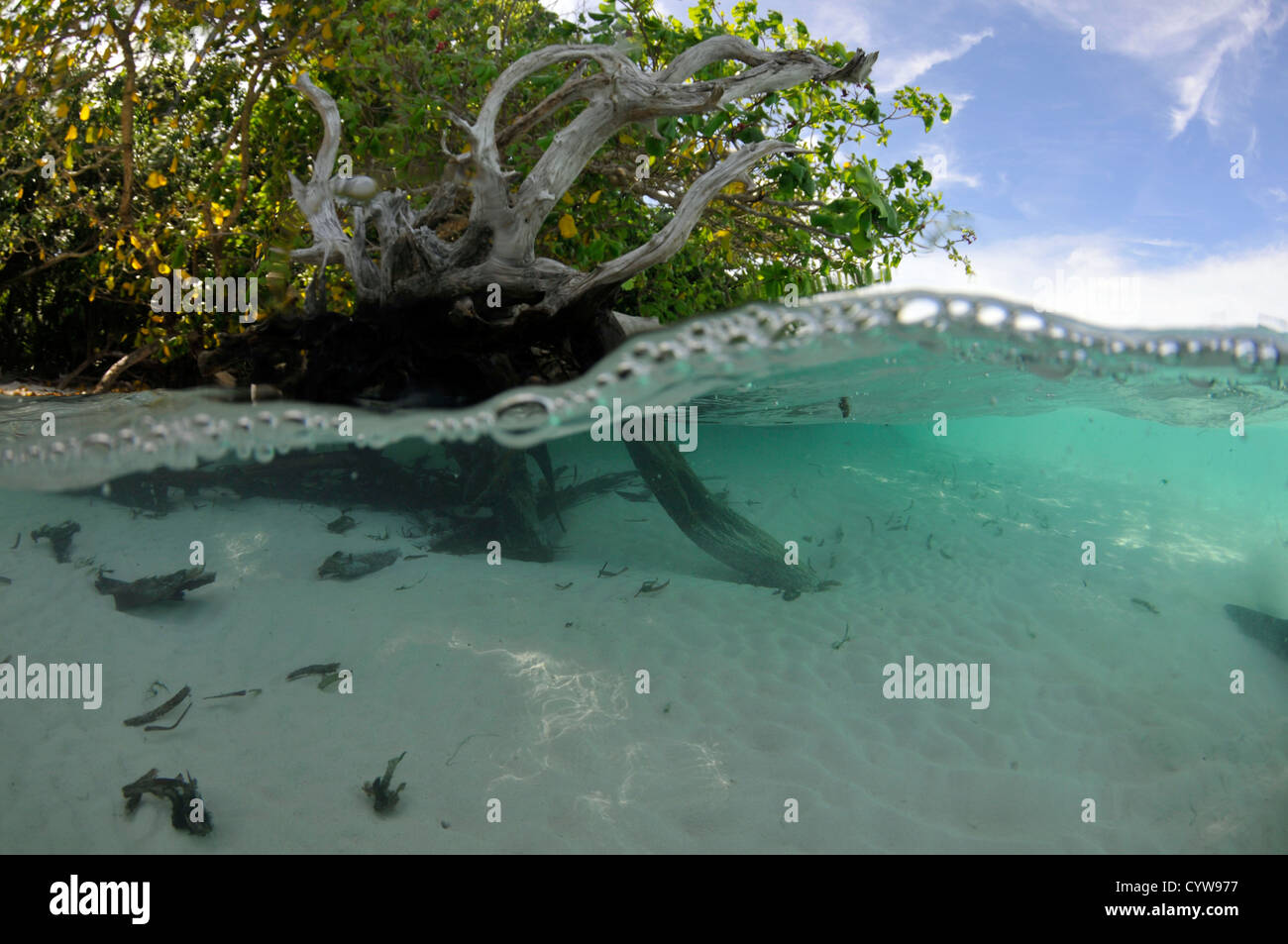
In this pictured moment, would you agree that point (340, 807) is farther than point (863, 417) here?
No

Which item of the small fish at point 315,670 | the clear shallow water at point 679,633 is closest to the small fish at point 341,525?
the clear shallow water at point 679,633

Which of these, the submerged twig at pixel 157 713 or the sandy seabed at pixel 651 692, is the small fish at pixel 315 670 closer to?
the sandy seabed at pixel 651 692

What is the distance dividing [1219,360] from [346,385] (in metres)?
5.87

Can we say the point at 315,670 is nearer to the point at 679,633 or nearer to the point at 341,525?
the point at 341,525

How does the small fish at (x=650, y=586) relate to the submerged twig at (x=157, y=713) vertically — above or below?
above

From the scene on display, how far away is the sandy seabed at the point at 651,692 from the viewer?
13.5 feet

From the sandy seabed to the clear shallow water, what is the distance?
20mm

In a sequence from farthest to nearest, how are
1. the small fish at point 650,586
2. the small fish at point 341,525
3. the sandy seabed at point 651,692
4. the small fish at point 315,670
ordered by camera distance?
1. the small fish at point 341,525
2. the small fish at point 650,586
3. the small fish at point 315,670
4. the sandy seabed at point 651,692

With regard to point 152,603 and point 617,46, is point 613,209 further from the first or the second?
point 152,603

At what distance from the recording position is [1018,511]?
664cm

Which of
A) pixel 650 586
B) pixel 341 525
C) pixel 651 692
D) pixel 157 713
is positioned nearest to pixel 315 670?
pixel 157 713

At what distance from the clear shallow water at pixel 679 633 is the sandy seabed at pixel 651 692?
0.07 ft

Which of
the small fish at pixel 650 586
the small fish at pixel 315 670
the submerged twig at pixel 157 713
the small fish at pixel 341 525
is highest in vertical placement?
the small fish at pixel 341 525
